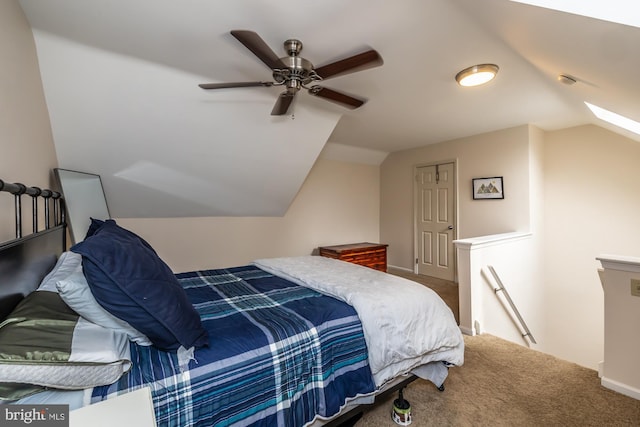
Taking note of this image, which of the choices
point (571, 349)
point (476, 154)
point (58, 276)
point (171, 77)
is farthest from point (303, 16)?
point (571, 349)

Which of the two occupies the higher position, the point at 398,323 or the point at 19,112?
the point at 19,112

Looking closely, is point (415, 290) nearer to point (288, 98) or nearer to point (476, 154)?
point (288, 98)

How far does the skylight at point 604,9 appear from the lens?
110cm

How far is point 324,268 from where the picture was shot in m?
2.30

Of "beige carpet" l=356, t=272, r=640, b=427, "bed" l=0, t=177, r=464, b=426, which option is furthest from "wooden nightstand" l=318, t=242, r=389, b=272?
"bed" l=0, t=177, r=464, b=426

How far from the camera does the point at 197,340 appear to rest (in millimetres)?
1109

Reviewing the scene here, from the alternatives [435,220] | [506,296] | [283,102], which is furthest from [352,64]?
[435,220]

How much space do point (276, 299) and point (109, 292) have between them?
907 mm

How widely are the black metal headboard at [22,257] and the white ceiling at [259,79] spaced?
0.96 meters

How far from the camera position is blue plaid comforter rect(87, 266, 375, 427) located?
0.98m

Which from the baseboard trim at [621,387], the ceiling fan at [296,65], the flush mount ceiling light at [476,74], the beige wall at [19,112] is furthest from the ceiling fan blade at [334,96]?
the baseboard trim at [621,387]

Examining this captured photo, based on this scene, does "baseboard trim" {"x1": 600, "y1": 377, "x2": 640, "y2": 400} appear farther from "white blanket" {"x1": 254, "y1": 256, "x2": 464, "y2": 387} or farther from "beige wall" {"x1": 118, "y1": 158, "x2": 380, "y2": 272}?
"beige wall" {"x1": 118, "y1": 158, "x2": 380, "y2": 272}

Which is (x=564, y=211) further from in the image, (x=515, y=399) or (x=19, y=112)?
(x=19, y=112)

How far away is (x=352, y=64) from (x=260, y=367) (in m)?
1.77
